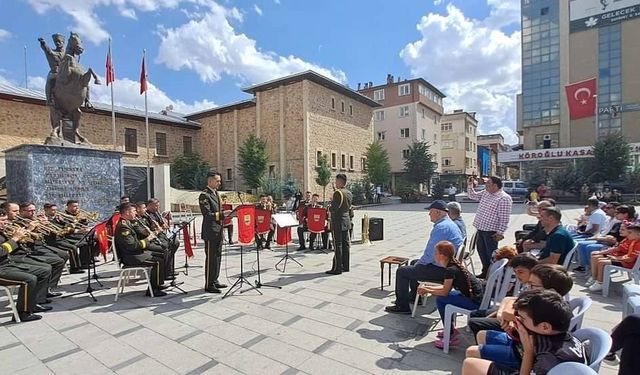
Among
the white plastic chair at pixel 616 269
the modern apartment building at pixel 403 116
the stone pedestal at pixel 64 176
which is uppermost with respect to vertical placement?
the modern apartment building at pixel 403 116

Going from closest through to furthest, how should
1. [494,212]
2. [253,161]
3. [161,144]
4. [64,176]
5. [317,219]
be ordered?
[494,212], [317,219], [64,176], [253,161], [161,144]

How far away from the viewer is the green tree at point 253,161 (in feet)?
87.6

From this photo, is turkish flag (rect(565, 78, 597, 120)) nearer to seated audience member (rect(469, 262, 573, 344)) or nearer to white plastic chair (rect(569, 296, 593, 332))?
seated audience member (rect(469, 262, 573, 344))

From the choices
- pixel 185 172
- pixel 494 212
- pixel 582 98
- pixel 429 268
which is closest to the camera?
pixel 429 268

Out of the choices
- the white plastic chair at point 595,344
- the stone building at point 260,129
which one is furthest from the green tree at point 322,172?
the white plastic chair at point 595,344

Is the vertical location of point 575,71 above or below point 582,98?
above

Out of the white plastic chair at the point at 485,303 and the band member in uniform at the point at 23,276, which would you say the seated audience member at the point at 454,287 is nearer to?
the white plastic chair at the point at 485,303

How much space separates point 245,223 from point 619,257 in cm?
580

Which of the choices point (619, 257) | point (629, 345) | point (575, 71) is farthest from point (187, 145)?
point (575, 71)

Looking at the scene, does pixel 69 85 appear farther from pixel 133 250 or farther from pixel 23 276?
pixel 23 276

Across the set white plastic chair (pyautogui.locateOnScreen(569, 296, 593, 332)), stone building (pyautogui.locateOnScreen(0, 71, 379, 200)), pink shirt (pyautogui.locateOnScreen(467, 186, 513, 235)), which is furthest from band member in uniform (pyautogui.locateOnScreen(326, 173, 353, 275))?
stone building (pyautogui.locateOnScreen(0, 71, 379, 200))

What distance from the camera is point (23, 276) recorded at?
4.27 m

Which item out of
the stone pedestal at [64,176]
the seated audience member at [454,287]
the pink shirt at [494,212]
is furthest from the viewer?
the stone pedestal at [64,176]

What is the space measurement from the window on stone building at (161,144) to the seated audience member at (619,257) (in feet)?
103
